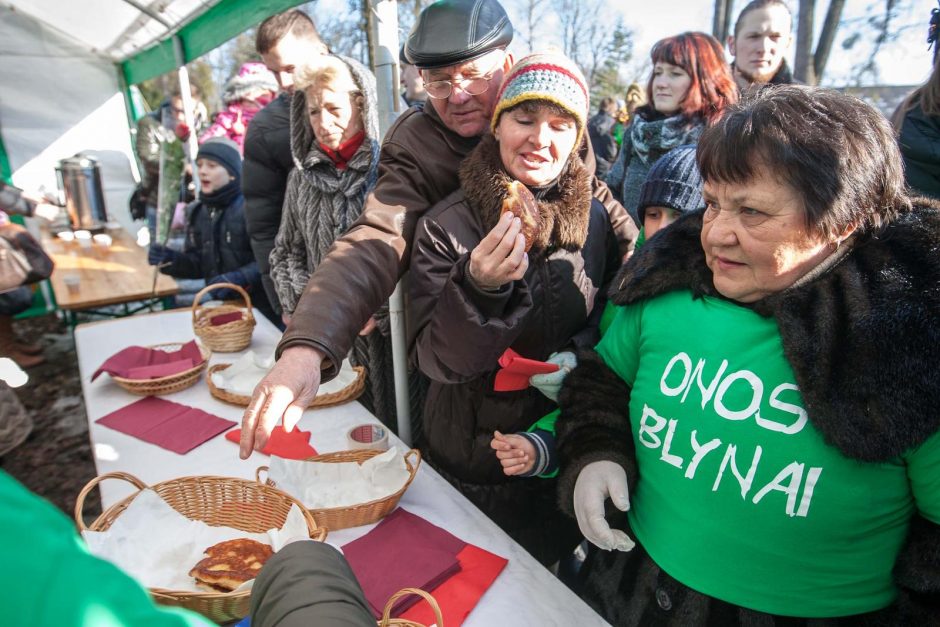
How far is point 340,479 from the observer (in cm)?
158

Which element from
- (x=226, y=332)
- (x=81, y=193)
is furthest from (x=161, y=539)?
(x=81, y=193)

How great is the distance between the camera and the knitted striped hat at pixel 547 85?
1.41m

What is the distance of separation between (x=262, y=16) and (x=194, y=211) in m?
1.43

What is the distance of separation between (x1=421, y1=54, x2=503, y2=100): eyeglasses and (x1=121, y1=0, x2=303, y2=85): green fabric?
1538 mm

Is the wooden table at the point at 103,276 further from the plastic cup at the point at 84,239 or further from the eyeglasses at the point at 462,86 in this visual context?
the eyeglasses at the point at 462,86

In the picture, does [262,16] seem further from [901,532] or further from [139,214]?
[139,214]

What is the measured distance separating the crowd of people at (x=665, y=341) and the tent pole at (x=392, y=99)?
249 mm

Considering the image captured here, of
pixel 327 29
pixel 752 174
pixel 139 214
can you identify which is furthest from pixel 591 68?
pixel 752 174

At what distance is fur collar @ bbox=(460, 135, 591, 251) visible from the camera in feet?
4.82

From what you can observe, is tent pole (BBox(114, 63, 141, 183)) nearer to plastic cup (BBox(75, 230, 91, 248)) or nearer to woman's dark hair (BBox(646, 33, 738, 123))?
plastic cup (BBox(75, 230, 91, 248))

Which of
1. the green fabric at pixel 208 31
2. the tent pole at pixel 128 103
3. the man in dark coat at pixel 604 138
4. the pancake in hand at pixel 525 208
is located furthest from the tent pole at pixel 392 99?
the tent pole at pixel 128 103

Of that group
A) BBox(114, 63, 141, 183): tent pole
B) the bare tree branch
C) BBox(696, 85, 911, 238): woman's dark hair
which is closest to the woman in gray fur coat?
BBox(696, 85, 911, 238): woman's dark hair

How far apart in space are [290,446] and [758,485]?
1389mm

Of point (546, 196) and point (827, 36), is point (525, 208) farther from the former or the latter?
point (827, 36)
